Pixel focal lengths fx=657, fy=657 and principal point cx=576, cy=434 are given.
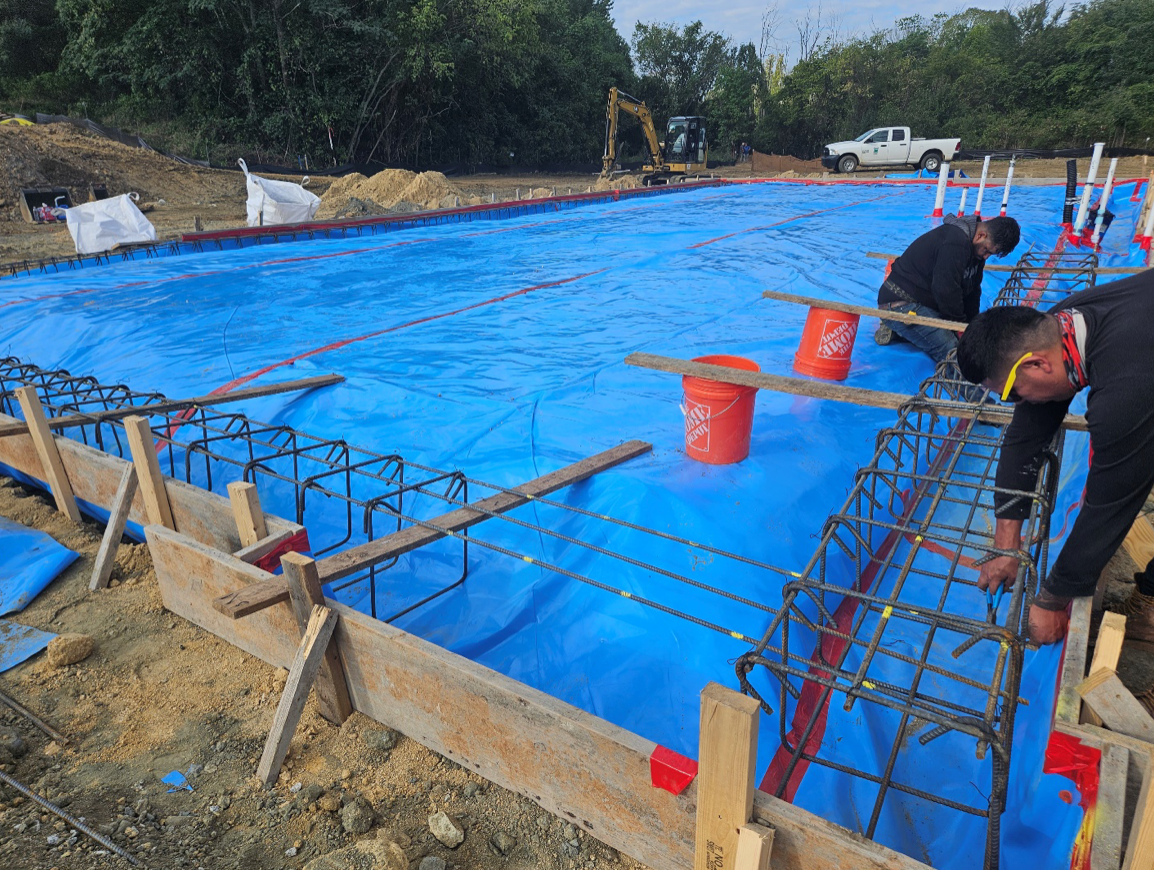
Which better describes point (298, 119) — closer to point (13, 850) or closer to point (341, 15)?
point (341, 15)

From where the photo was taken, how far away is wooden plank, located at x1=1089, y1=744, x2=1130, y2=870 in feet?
4.53

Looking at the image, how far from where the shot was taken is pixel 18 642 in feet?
10.0

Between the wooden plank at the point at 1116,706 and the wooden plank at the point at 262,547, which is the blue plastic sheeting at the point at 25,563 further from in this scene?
the wooden plank at the point at 1116,706

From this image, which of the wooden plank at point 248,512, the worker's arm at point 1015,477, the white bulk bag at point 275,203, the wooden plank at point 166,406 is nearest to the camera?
the worker's arm at point 1015,477

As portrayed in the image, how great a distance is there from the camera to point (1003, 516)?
2.43m

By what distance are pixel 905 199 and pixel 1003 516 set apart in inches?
582

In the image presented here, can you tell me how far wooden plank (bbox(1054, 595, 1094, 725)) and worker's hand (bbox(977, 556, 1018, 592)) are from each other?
0.51 m

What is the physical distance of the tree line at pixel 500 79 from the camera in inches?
884

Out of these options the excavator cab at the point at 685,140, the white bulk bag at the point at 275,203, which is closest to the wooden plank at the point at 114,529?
the white bulk bag at the point at 275,203

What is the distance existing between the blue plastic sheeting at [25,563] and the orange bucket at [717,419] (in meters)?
3.53

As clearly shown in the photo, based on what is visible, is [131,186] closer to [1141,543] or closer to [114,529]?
[114,529]

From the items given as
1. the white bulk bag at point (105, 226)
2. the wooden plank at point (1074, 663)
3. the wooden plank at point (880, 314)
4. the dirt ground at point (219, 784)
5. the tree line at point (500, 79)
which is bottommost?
the dirt ground at point (219, 784)

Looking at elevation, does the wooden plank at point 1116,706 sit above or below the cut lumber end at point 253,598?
above

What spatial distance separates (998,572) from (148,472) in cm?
364
